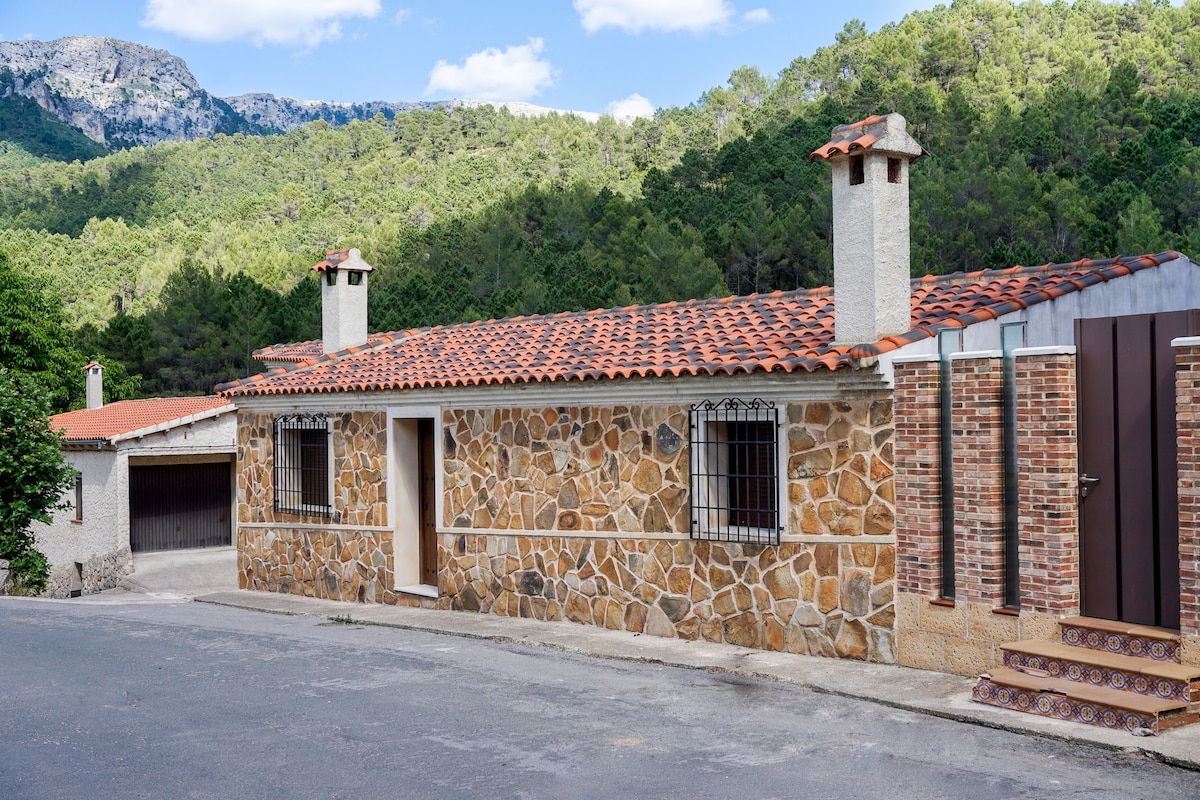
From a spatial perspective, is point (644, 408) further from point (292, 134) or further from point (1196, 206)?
point (292, 134)

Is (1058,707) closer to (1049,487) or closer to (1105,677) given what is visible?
(1105,677)

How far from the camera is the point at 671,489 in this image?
35.8 ft

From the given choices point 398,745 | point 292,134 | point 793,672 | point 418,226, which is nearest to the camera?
point 398,745

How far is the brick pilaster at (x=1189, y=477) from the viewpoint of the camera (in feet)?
23.1

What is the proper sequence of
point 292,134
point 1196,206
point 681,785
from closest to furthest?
point 681,785
point 1196,206
point 292,134

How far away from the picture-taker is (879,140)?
9516mm

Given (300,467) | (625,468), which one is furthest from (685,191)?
(625,468)

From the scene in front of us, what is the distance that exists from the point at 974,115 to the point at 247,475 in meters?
28.4

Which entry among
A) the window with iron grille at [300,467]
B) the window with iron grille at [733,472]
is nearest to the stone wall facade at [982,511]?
the window with iron grille at [733,472]

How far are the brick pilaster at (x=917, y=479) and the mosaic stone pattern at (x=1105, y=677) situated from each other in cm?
108

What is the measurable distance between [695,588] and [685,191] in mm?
28718

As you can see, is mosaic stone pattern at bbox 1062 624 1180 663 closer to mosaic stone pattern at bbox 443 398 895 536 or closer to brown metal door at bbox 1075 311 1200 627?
brown metal door at bbox 1075 311 1200 627

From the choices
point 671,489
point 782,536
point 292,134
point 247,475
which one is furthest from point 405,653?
point 292,134

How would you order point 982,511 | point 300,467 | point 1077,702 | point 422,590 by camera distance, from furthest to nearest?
point 300,467 < point 422,590 < point 982,511 < point 1077,702
